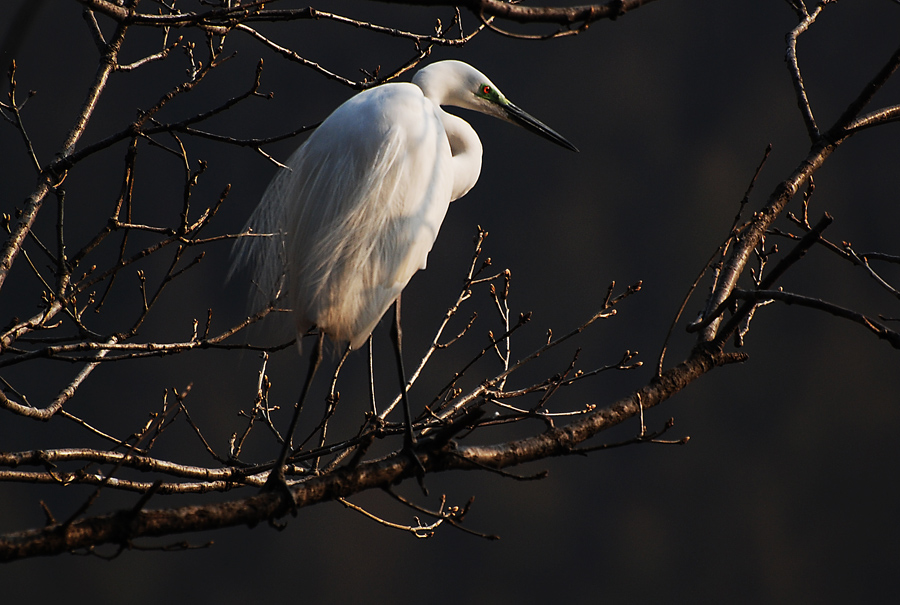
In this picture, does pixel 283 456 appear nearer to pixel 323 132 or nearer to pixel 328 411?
pixel 328 411

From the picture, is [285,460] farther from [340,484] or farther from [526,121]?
[526,121]

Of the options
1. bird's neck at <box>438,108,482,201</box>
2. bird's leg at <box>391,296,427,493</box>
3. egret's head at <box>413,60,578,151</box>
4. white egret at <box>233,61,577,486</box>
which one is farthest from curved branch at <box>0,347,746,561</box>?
egret's head at <box>413,60,578,151</box>

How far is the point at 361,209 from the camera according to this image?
1.61m

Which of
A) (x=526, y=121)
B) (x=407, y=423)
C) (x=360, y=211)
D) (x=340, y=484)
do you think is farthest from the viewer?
(x=526, y=121)

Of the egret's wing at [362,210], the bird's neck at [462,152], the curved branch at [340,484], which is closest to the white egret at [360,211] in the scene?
the egret's wing at [362,210]

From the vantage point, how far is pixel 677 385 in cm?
141

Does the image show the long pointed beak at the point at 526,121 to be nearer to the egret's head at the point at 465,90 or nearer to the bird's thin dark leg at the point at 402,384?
the egret's head at the point at 465,90

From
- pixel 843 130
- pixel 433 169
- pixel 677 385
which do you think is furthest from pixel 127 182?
pixel 843 130

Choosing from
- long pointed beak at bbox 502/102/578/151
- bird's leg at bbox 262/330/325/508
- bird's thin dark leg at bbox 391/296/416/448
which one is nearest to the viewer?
bird's leg at bbox 262/330/325/508

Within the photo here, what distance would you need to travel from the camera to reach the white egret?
62.8 inches

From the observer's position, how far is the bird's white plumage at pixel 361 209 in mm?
1595

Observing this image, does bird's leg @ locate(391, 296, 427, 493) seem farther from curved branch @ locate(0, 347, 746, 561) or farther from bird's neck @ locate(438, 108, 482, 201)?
bird's neck @ locate(438, 108, 482, 201)

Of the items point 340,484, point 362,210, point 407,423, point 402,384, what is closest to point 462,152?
point 362,210

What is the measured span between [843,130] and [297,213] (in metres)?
1.13
